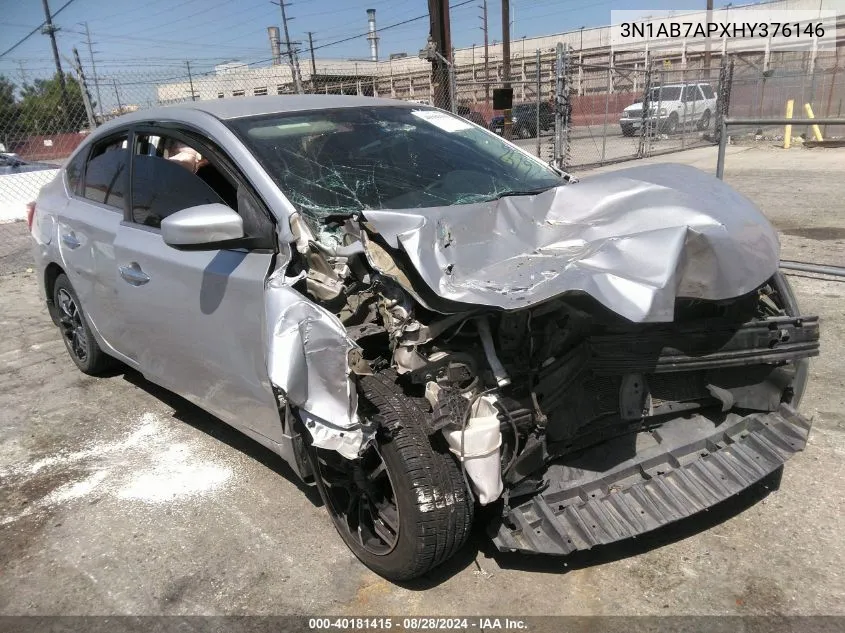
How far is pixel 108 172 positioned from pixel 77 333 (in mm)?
1409

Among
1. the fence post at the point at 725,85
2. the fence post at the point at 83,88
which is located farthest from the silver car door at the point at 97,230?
the fence post at the point at 725,85

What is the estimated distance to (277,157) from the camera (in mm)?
2936

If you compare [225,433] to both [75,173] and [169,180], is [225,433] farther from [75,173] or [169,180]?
[75,173]

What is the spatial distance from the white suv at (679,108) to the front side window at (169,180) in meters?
17.4

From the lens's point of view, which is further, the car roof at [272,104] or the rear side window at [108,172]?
the rear side window at [108,172]

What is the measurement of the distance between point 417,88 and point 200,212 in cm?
3960

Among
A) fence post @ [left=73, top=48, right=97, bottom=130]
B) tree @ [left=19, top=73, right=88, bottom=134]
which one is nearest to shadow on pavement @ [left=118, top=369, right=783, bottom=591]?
fence post @ [left=73, top=48, right=97, bottom=130]

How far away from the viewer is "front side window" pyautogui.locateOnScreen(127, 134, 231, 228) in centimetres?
306

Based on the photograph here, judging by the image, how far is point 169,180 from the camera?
3307 millimetres

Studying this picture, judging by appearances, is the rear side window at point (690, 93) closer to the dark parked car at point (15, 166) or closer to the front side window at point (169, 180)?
the dark parked car at point (15, 166)

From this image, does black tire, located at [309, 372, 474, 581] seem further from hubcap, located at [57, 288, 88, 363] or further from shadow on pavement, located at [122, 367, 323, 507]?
hubcap, located at [57, 288, 88, 363]

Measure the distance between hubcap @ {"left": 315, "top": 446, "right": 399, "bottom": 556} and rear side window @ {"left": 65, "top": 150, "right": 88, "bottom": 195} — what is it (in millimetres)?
2789

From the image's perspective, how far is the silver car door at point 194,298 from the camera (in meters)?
2.70

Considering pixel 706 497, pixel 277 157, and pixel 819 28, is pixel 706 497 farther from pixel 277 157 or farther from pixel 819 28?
pixel 819 28
